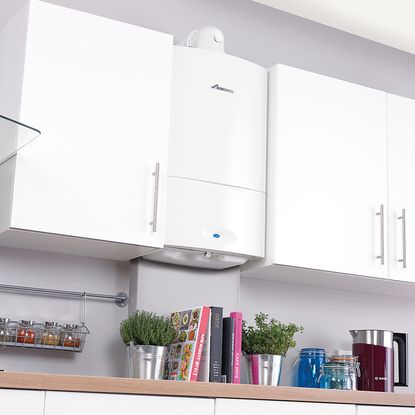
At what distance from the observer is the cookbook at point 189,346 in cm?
285

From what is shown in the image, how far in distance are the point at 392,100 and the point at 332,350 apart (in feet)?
3.58

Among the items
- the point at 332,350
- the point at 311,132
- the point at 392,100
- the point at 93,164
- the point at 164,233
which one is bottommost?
the point at 332,350

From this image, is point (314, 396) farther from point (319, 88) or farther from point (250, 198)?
point (319, 88)

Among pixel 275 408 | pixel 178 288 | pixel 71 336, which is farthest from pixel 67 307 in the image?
pixel 275 408

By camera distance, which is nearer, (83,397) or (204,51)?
(83,397)

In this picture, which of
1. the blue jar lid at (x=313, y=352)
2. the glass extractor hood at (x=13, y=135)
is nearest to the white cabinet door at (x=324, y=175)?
the blue jar lid at (x=313, y=352)

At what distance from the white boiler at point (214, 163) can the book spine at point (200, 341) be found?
237 millimetres

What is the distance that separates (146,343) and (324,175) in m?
0.98

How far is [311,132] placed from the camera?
129 inches

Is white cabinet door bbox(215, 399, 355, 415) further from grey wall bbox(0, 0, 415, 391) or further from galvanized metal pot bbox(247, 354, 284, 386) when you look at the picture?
grey wall bbox(0, 0, 415, 391)

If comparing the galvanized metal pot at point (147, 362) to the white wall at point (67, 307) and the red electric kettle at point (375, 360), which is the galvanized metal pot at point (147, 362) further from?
the red electric kettle at point (375, 360)

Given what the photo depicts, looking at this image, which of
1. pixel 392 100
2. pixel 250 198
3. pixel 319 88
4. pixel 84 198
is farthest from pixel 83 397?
pixel 392 100

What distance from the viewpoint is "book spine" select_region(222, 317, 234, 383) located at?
116 inches

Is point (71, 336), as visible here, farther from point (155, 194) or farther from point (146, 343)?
point (155, 194)
